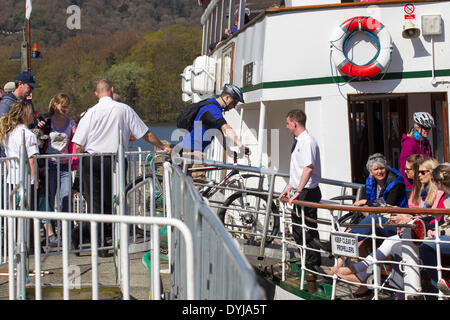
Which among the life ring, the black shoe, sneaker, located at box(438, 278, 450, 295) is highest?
the life ring

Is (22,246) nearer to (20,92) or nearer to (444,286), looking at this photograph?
(444,286)

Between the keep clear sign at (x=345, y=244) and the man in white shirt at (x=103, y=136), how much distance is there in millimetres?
1889

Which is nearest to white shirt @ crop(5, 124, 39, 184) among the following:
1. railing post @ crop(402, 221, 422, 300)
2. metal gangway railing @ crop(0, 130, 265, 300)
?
metal gangway railing @ crop(0, 130, 265, 300)

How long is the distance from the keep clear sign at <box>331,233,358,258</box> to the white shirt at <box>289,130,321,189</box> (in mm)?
839

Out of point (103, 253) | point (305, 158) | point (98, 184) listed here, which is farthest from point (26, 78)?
point (305, 158)

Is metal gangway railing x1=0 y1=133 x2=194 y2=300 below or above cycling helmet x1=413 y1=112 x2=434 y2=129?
below

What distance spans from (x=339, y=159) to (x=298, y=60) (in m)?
1.35

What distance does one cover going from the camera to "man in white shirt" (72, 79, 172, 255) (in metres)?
5.92

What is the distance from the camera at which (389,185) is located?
572 centimetres

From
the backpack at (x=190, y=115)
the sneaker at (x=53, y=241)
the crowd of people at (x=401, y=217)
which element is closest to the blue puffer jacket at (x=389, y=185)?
the crowd of people at (x=401, y=217)

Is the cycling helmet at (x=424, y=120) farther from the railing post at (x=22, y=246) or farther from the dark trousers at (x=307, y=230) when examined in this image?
the railing post at (x=22, y=246)

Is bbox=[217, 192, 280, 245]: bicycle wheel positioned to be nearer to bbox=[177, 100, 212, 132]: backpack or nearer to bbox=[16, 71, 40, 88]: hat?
bbox=[177, 100, 212, 132]: backpack

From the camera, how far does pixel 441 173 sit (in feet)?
16.0
